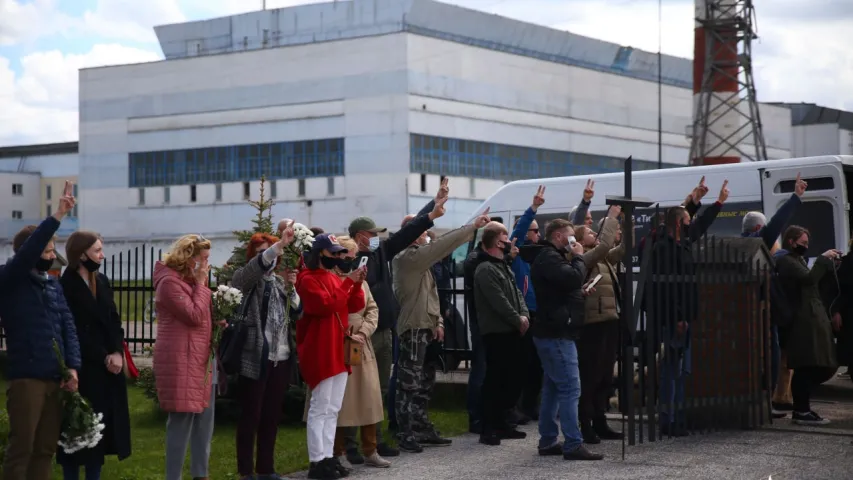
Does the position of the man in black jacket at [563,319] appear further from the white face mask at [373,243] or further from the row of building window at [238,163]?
the row of building window at [238,163]

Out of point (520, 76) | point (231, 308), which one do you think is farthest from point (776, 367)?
point (520, 76)

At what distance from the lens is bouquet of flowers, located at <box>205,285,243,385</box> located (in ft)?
28.7

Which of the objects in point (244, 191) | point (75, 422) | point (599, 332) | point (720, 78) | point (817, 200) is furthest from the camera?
point (244, 191)

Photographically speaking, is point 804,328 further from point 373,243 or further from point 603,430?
point 373,243

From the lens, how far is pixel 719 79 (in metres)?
51.1

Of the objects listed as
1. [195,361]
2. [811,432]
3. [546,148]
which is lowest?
[811,432]

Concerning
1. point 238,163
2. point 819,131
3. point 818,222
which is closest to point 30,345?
point 818,222

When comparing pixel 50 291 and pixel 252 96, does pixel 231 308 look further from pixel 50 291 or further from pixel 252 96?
pixel 252 96

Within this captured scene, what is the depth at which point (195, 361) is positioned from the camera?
336 inches

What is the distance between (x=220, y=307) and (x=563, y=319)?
2904 mm

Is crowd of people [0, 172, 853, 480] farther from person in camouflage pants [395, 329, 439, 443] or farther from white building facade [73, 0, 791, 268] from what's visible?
white building facade [73, 0, 791, 268]

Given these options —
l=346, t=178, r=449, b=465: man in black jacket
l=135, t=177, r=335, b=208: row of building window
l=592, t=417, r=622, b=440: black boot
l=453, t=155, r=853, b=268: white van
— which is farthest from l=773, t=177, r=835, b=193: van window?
l=135, t=177, r=335, b=208: row of building window

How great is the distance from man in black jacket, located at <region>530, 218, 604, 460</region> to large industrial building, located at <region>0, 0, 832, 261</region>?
4639 cm

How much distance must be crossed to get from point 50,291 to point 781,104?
8455 centimetres
